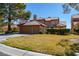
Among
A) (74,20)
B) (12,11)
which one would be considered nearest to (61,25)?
(74,20)

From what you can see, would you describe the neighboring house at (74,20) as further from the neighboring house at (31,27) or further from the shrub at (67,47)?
the neighboring house at (31,27)

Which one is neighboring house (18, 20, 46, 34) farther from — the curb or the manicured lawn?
the curb

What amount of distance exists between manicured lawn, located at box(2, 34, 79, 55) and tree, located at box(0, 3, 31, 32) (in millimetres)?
260

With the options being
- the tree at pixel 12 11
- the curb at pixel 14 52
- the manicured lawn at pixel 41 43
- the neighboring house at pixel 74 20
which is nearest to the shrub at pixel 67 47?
the manicured lawn at pixel 41 43

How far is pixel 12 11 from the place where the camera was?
3.73 meters

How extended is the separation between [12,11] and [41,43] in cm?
71

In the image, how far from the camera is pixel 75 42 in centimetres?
358

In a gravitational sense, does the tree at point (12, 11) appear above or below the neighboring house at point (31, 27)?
above

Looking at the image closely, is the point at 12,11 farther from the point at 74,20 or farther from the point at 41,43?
the point at 74,20

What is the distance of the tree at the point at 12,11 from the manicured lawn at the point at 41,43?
0.26 m

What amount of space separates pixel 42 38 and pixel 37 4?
1.79ft

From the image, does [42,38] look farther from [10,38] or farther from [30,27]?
[10,38]

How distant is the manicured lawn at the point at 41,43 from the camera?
3551mm

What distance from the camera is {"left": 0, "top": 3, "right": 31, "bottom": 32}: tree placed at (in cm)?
363
